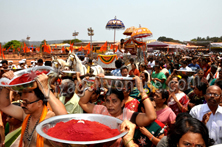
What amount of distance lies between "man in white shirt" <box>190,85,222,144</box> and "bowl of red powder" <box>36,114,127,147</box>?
171cm

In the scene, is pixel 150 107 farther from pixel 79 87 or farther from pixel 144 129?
pixel 79 87

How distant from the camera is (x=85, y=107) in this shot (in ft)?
9.19

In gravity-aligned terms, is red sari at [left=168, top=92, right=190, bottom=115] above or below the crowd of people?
below

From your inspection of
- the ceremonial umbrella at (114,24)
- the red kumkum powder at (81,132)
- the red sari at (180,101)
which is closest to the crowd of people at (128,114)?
the red sari at (180,101)

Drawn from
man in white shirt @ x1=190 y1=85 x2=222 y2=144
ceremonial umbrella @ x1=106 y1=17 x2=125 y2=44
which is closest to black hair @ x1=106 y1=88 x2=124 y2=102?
man in white shirt @ x1=190 y1=85 x2=222 y2=144

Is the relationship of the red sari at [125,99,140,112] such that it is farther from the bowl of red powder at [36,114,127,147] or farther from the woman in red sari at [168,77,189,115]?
the bowl of red powder at [36,114,127,147]

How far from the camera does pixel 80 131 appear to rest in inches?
54.2

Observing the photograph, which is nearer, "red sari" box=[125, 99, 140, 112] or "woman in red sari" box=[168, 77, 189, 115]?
"red sari" box=[125, 99, 140, 112]

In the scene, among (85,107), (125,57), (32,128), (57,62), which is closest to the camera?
(32,128)

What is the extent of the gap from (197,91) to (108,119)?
2900mm

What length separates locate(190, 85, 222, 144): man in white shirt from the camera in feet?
8.60

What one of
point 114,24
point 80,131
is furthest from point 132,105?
point 114,24

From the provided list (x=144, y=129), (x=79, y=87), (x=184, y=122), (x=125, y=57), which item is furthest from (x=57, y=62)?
(x=184, y=122)

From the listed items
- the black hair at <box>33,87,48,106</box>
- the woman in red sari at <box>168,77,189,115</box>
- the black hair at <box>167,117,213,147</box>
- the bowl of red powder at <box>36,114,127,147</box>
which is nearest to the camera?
the bowl of red powder at <box>36,114,127,147</box>
